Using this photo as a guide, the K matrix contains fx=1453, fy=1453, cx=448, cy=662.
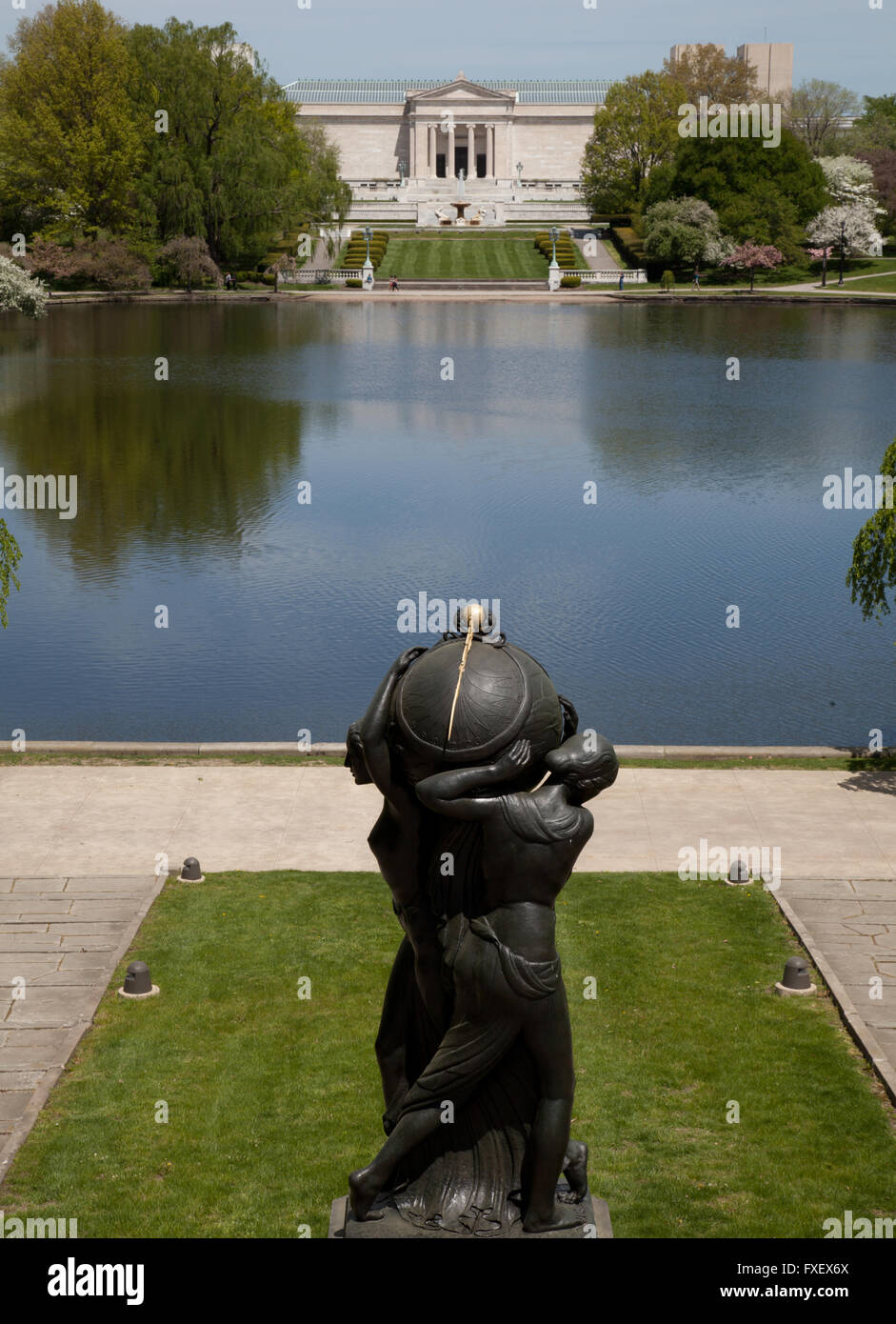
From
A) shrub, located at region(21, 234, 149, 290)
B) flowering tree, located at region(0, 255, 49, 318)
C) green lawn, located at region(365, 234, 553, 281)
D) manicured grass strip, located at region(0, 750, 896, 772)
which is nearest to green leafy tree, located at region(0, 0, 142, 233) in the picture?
shrub, located at region(21, 234, 149, 290)

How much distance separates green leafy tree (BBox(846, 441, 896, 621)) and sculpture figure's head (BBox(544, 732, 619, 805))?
1307 cm

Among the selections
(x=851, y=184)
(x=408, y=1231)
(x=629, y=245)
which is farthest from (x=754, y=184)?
(x=408, y=1231)

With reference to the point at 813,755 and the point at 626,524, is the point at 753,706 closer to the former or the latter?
the point at 813,755

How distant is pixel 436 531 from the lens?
32.7 metres

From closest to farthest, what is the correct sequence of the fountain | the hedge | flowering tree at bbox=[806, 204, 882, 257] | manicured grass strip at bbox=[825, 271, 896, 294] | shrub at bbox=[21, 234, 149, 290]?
shrub at bbox=[21, 234, 149, 290], manicured grass strip at bbox=[825, 271, 896, 294], flowering tree at bbox=[806, 204, 882, 257], the hedge, the fountain

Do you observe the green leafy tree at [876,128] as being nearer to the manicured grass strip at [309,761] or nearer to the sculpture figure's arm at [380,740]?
the manicured grass strip at [309,761]

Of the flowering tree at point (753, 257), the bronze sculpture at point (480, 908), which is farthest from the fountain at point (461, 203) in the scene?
the bronze sculpture at point (480, 908)

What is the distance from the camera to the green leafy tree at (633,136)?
101 m

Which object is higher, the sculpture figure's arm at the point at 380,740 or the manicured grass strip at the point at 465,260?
the manicured grass strip at the point at 465,260

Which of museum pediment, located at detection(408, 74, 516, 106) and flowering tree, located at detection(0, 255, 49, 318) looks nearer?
flowering tree, located at detection(0, 255, 49, 318)

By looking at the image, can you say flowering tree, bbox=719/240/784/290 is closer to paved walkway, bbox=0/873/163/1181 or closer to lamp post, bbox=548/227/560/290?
lamp post, bbox=548/227/560/290

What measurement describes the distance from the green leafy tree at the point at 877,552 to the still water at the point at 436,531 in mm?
2896

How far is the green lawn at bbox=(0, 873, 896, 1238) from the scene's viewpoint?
9.54 m
